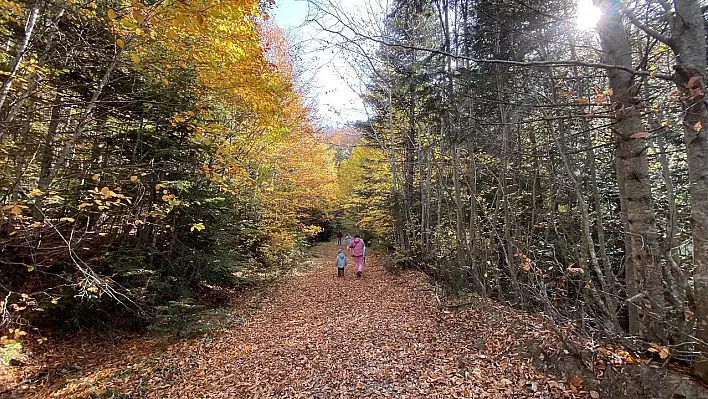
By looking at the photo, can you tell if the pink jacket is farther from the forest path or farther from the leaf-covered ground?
the leaf-covered ground

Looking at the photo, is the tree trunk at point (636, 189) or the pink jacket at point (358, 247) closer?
the tree trunk at point (636, 189)

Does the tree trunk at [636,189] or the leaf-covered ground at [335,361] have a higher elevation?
the tree trunk at [636,189]

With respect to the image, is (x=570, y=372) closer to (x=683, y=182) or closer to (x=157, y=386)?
(x=683, y=182)

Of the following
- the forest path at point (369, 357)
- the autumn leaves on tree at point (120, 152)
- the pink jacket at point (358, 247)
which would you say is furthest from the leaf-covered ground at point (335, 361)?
the pink jacket at point (358, 247)

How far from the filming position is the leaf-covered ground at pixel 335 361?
449cm

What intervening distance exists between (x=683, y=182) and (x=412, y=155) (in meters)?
8.48

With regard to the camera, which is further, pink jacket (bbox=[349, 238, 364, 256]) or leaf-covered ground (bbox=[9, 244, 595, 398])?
pink jacket (bbox=[349, 238, 364, 256])

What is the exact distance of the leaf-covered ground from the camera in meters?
4.49

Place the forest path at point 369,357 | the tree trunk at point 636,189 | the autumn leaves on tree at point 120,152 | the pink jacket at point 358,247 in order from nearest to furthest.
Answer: the tree trunk at point 636,189
the forest path at point 369,357
the autumn leaves on tree at point 120,152
the pink jacket at point 358,247

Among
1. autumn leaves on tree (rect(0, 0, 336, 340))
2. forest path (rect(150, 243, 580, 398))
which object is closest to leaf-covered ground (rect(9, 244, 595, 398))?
forest path (rect(150, 243, 580, 398))

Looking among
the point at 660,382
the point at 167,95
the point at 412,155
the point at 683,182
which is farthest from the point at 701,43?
the point at 412,155

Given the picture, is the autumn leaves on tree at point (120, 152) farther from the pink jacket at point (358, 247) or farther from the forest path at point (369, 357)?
the pink jacket at point (358, 247)

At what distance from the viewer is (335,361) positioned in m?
5.54

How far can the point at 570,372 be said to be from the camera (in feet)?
12.9
